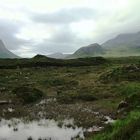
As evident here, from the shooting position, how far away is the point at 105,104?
41.2m

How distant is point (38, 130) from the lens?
91.6ft

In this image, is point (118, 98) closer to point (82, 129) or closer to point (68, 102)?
point (68, 102)

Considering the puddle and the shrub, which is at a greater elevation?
the shrub

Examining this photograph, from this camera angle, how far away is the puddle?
2552 centimetres

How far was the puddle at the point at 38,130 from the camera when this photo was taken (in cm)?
2552

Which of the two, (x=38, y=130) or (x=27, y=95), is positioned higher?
(x=27, y=95)

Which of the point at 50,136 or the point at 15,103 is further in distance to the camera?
the point at 15,103

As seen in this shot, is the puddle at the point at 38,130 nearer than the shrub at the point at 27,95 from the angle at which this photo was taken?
Yes

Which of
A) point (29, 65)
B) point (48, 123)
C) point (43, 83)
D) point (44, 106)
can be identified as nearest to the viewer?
point (48, 123)

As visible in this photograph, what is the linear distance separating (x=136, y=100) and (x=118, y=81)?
31.6 metres

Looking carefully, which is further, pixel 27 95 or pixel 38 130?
pixel 27 95

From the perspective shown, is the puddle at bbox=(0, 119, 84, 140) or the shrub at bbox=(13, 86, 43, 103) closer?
the puddle at bbox=(0, 119, 84, 140)

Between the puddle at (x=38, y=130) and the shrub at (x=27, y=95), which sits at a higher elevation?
the shrub at (x=27, y=95)

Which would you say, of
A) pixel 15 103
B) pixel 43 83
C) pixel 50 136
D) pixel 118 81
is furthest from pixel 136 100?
pixel 43 83
